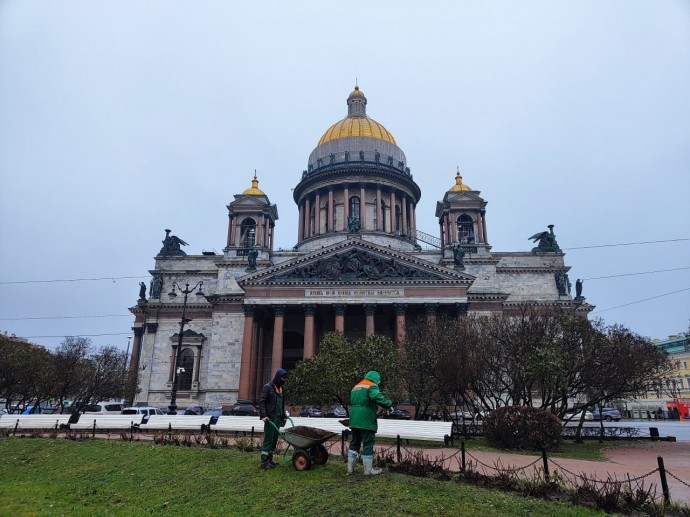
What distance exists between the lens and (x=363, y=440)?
988cm

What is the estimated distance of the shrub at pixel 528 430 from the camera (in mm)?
17891

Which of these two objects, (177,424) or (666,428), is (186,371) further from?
(666,428)

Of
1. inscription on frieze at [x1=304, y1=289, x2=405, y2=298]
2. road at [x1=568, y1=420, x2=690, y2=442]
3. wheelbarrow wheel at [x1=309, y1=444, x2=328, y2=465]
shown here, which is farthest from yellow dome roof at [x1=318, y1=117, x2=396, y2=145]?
wheelbarrow wheel at [x1=309, y1=444, x2=328, y2=465]

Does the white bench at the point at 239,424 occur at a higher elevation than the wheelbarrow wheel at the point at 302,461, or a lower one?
higher

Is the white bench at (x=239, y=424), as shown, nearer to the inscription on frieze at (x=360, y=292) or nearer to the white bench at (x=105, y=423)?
the white bench at (x=105, y=423)

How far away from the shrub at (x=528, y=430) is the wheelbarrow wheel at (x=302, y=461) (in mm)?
10425

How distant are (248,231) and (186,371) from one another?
1563 centimetres

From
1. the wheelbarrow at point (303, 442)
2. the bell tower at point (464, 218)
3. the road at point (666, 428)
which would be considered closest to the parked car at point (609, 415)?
the road at point (666, 428)

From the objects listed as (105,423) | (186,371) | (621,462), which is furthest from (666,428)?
(186,371)

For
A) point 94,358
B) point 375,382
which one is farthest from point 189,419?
point 94,358

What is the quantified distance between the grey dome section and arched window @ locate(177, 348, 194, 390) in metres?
26.4

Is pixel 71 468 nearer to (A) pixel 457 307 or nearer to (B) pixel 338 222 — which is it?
(A) pixel 457 307

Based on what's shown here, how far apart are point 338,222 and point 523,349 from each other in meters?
35.6

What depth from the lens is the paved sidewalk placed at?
11.8 meters
